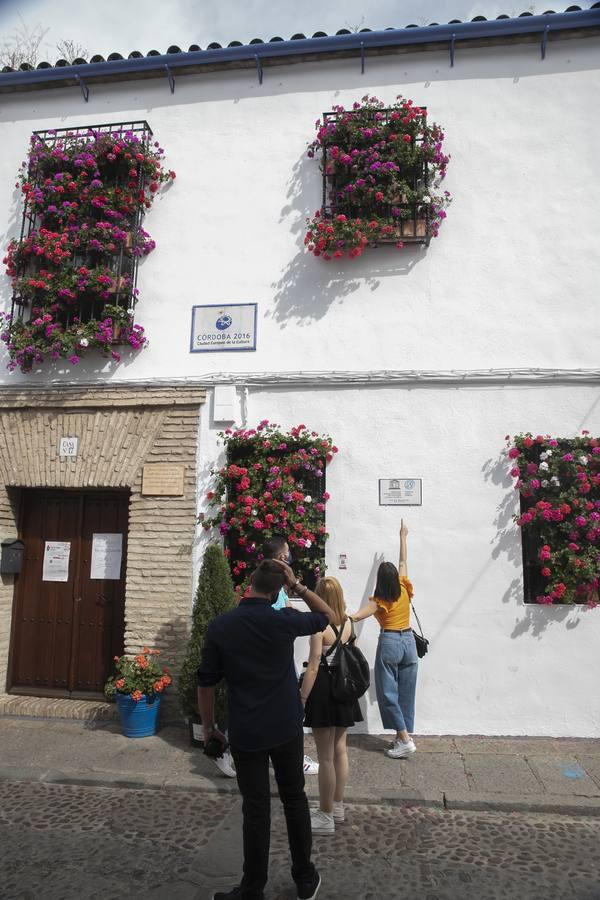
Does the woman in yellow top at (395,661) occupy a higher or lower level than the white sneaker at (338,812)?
higher

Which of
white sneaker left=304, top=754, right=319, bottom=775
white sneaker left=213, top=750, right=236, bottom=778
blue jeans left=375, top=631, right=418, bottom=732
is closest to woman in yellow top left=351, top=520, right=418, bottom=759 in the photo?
blue jeans left=375, top=631, right=418, bottom=732

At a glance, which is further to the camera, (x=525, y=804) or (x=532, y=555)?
(x=532, y=555)

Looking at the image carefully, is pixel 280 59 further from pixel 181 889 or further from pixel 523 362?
pixel 181 889

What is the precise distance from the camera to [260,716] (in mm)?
3350

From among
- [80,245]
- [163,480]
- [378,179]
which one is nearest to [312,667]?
[163,480]

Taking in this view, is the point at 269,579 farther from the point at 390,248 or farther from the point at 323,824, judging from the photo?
the point at 390,248

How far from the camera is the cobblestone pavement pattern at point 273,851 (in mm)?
3652

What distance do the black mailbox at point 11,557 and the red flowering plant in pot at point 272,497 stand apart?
2.22 metres

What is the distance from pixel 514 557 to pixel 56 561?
4.95 m

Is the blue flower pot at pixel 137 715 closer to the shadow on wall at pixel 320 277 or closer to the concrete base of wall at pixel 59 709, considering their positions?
the concrete base of wall at pixel 59 709

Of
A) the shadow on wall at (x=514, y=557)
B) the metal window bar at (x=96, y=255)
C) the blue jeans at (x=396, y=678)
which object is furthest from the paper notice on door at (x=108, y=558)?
the shadow on wall at (x=514, y=557)

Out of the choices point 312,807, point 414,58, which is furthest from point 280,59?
point 312,807

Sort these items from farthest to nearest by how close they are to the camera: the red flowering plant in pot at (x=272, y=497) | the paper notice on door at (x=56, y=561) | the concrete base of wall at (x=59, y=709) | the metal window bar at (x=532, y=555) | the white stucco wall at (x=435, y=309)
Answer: the paper notice on door at (x=56, y=561) < the concrete base of wall at (x=59, y=709) < the red flowering plant in pot at (x=272, y=497) < the metal window bar at (x=532, y=555) < the white stucco wall at (x=435, y=309)

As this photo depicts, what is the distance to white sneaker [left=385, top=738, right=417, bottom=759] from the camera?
5625 mm
